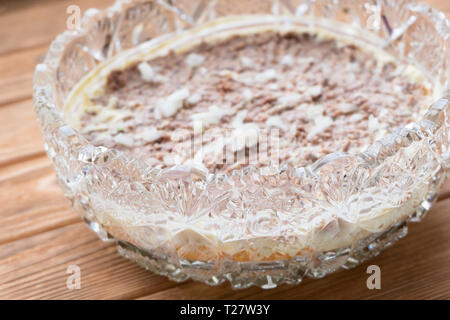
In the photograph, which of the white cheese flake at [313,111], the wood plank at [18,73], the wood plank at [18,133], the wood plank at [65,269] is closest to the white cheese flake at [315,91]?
the white cheese flake at [313,111]

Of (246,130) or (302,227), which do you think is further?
(246,130)

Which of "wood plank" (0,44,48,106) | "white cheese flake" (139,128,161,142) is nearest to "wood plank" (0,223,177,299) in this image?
"white cheese flake" (139,128,161,142)

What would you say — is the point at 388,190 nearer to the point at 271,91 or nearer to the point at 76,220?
the point at 271,91

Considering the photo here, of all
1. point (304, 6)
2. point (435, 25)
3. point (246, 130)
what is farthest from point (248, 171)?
point (304, 6)

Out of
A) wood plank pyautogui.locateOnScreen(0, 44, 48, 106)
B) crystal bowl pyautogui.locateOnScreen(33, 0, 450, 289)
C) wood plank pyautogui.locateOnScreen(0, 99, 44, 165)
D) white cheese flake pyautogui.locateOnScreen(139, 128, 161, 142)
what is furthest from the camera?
wood plank pyautogui.locateOnScreen(0, 44, 48, 106)

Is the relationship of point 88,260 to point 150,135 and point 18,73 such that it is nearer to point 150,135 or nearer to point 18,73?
point 150,135

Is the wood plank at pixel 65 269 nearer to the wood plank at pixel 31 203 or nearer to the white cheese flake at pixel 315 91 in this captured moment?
the wood plank at pixel 31 203

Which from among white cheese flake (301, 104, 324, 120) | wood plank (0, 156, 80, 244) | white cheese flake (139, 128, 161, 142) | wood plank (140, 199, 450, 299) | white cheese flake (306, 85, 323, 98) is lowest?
wood plank (140, 199, 450, 299)

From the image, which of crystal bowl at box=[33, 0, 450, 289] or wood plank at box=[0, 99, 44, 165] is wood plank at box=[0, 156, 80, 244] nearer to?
wood plank at box=[0, 99, 44, 165]

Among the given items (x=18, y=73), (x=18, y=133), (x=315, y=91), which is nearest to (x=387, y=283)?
(x=315, y=91)
